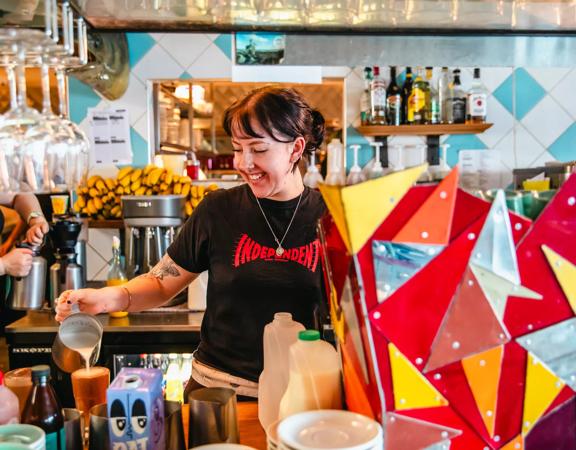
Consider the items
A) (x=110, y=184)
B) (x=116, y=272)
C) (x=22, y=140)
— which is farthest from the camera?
(x=110, y=184)

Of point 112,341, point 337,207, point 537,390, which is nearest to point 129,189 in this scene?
point 112,341

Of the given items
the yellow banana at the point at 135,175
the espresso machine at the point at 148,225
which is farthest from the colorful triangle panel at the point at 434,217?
the yellow banana at the point at 135,175

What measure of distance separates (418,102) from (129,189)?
5.32ft

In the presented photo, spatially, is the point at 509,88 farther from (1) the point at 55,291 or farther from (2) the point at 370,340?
(2) the point at 370,340

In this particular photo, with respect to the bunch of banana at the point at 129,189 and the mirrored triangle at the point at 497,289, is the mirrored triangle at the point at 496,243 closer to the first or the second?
the mirrored triangle at the point at 497,289

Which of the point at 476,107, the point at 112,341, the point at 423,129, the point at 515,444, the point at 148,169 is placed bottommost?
the point at 112,341

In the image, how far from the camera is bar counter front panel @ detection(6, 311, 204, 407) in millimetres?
2432

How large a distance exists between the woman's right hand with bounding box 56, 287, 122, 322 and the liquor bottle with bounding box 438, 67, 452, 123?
2.35 m

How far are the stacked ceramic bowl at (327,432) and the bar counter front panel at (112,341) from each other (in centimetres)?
160

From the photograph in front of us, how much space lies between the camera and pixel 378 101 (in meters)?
3.24

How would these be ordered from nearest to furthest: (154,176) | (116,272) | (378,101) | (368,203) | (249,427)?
(368,203) < (249,427) < (116,272) < (154,176) < (378,101)

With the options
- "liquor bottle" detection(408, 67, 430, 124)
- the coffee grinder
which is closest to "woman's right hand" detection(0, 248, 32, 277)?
the coffee grinder

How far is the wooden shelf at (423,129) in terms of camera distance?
10.6ft

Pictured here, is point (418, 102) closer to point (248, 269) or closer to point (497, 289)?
point (248, 269)
